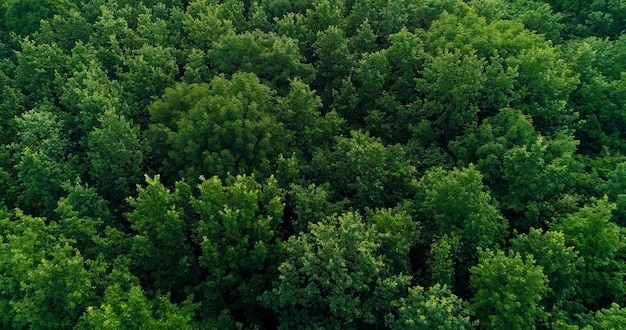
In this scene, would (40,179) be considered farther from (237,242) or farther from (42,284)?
(237,242)

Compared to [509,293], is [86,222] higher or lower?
lower

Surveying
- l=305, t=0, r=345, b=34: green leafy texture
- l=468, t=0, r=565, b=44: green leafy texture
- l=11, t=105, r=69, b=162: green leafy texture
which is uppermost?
l=468, t=0, r=565, b=44: green leafy texture

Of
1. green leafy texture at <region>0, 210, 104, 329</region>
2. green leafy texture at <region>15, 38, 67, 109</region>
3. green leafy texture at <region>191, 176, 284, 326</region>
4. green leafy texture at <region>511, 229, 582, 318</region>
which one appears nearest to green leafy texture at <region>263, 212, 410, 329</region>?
green leafy texture at <region>191, 176, 284, 326</region>

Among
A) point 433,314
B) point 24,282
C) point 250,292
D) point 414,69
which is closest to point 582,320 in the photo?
point 433,314

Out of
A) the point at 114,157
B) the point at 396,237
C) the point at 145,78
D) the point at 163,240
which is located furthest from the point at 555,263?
the point at 145,78

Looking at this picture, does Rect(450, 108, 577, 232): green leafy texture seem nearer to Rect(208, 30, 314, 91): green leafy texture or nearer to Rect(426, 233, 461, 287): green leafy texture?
Rect(426, 233, 461, 287): green leafy texture

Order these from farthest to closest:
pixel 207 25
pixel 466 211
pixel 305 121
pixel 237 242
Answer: pixel 207 25, pixel 305 121, pixel 466 211, pixel 237 242
